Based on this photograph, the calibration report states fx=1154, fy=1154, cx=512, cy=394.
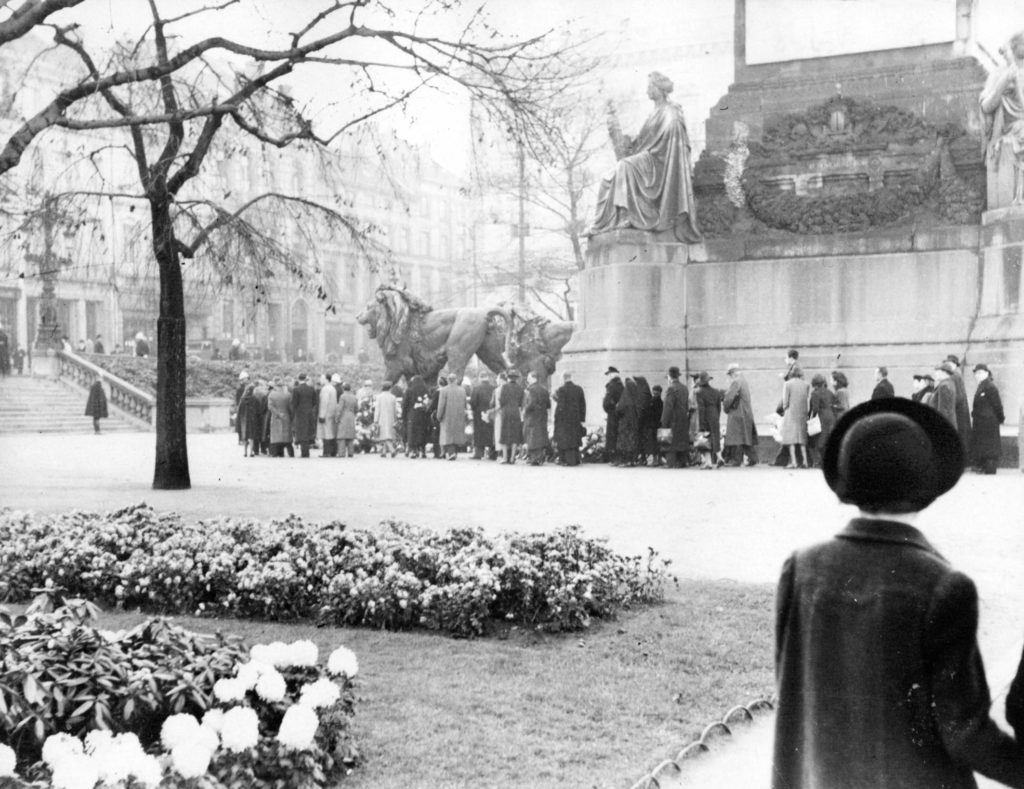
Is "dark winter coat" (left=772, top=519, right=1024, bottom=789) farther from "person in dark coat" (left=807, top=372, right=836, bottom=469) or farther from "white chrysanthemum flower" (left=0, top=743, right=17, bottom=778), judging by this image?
"person in dark coat" (left=807, top=372, right=836, bottom=469)

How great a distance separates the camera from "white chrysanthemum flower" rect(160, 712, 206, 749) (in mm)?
3660

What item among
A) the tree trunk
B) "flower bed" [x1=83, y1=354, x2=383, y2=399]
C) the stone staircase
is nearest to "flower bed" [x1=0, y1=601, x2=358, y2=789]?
the tree trunk

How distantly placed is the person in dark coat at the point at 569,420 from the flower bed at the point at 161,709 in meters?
14.4

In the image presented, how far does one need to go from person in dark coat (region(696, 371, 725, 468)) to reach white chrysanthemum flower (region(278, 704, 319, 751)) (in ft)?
47.9

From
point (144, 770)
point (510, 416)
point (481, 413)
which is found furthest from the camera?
point (481, 413)

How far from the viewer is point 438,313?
26.1 meters

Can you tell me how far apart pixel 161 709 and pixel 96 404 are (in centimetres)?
2804

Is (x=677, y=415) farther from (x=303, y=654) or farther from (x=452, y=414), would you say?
(x=303, y=654)

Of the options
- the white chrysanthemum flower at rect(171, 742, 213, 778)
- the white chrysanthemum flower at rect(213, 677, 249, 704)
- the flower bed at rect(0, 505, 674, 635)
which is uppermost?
the white chrysanthemum flower at rect(213, 677, 249, 704)

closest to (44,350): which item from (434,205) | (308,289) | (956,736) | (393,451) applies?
(434,205)

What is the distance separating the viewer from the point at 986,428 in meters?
15.5

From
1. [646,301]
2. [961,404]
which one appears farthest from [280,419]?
[961,404]

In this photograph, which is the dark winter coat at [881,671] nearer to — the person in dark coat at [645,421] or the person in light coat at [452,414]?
the person in dark coat at [645,421]

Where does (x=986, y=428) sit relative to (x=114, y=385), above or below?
below
